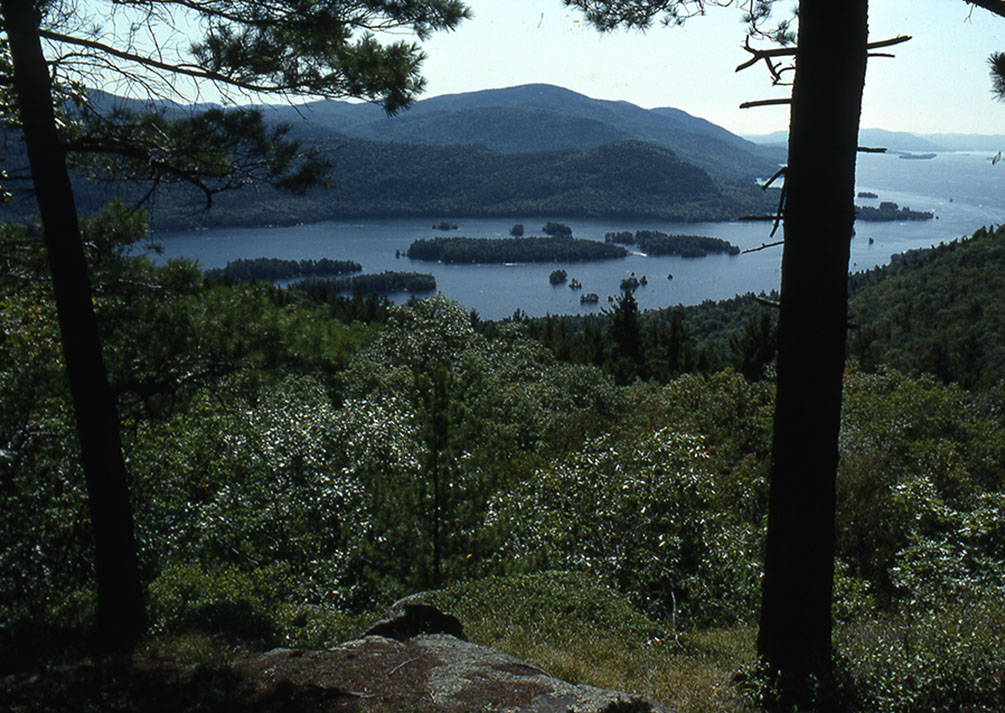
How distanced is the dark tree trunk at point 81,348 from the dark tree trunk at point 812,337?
528cm

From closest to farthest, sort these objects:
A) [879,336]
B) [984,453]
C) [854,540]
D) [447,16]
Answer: [447,16] < [854,540] < [984,453] < [879,336]

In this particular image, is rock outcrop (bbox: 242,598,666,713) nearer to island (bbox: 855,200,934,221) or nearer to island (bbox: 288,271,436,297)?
island (bbox: 288,271,436,297)

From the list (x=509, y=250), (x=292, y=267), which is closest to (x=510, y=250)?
(x=509, y=250)

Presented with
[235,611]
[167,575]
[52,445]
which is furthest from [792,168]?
[52,445]

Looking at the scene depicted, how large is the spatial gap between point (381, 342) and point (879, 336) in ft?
143

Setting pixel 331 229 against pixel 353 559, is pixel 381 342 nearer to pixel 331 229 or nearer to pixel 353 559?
pixel 353 559

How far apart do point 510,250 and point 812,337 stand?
160132 millimetres

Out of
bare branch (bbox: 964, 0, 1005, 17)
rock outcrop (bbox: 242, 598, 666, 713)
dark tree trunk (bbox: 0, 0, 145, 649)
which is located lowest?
rock outcrop (bbox: 242, 598, 666, 713)

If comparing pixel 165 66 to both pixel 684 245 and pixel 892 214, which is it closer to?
pixel 684 245

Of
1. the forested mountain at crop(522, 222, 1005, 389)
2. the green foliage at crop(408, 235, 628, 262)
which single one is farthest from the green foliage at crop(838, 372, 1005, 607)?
the green foliage at crop(408, 235, 628, 262)

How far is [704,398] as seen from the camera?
80.2 feet

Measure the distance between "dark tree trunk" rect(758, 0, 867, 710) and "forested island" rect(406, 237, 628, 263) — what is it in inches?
5922

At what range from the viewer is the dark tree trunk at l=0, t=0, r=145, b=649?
209 inches

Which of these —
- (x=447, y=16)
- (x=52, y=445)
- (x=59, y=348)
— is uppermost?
(x=447, y=16)
